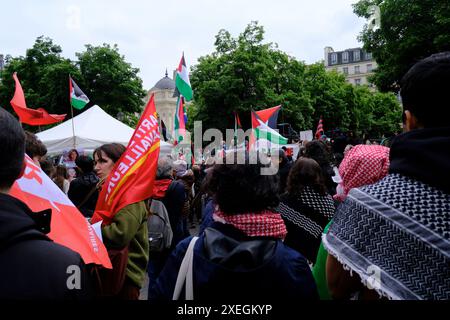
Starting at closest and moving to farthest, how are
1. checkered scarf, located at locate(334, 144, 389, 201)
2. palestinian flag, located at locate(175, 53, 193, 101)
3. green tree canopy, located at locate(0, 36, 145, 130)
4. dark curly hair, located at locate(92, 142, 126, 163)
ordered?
checkered scarf, located at locate(334, 144, 389, 201), dark curly hair, located at locate(92, 142, 126, 163), palestinian flag, located at locate(175, 53, 193, 101), green tree canopy, located at locate(0, 36, 145, 130)

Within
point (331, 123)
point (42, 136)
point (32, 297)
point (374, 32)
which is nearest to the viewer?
point (32, 297)

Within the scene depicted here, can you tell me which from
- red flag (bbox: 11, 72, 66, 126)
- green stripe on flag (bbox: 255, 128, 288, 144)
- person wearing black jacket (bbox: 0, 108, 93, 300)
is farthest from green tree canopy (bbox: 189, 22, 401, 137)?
person wearing black jacket (bbox: 0, 108, 93, 300)

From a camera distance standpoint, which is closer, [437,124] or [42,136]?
[437,124]

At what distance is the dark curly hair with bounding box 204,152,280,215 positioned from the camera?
6.46ft

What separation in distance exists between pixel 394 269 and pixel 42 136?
36.5 feet

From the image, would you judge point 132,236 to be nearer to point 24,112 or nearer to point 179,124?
point 24,112

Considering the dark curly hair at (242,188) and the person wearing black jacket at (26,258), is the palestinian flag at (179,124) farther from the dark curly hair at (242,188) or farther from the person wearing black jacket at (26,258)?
the person wearing black jacket at (26,258)

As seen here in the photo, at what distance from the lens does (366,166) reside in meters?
2.44

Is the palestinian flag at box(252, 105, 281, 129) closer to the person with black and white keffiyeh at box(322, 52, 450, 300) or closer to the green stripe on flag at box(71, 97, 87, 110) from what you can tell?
the green stripe on flag at box(71, 97, 87, 110)

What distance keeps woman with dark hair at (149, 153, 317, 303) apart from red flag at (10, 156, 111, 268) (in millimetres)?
465

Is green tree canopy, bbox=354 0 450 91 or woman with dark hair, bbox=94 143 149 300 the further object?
green tree canopy, bbox=354 0 450 91

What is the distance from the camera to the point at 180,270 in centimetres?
182
